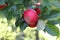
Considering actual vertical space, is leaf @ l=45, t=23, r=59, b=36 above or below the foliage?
below

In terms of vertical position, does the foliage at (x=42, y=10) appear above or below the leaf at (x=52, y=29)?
above

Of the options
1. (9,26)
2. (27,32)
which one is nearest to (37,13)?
(9,26)

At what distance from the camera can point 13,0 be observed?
0.72m

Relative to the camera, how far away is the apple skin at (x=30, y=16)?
720 mm

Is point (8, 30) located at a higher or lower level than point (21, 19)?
higher

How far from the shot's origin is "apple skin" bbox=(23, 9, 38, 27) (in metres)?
0.72

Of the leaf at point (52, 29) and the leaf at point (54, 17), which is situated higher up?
the leaf at point (54, 17)

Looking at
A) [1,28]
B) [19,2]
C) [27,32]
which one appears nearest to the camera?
[19,2]

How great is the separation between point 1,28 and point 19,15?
62.4 inches

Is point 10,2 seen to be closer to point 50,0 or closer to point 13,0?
point 13,0

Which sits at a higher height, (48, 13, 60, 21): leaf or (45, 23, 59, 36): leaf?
(48, 13, 60, 21): leaf

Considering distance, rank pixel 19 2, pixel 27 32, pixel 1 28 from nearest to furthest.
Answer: pixel 19 2
pixel 1 28
pixel 27 32

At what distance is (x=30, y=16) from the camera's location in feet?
2.44

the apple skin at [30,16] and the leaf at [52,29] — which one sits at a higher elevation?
the apple skin at [30,16]
